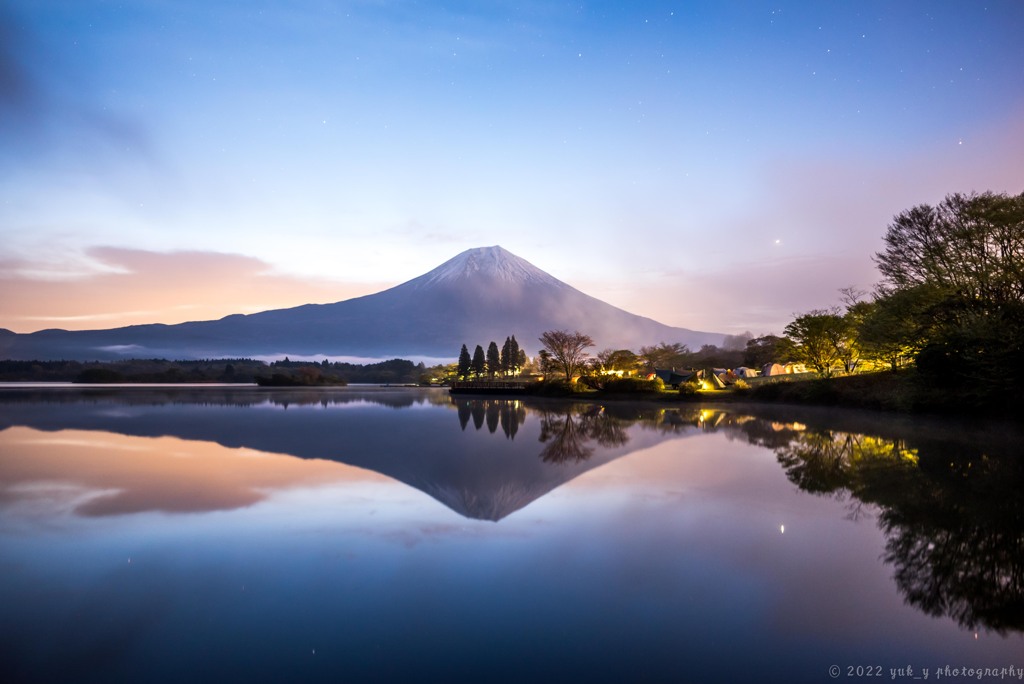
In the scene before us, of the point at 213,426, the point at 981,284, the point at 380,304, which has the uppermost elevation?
the point at 380,304

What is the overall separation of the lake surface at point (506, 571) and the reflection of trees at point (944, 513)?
35 millimetres

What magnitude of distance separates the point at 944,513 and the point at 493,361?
239ft

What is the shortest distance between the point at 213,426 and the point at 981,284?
30.7 meters

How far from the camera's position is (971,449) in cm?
1206

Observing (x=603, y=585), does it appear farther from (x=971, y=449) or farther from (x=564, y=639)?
(x=971, y=449)

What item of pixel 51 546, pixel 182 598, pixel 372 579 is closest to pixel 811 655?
pixel 372 579

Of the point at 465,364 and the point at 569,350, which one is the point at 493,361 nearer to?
the point at 465,364

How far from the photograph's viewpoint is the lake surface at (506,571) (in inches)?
119

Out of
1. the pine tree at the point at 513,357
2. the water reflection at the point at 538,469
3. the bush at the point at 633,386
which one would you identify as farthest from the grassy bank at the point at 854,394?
the pine tree at the point at 513,357

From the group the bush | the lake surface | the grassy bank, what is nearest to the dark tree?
→ the grassy bank

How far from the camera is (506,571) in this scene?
14.3 ft

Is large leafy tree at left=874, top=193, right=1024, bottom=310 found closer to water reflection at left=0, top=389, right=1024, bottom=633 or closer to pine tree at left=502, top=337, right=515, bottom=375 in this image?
water reflection at left=0, top=389, right=1024, bottom=633

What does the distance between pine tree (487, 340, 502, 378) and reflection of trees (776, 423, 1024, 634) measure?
66.4 meters

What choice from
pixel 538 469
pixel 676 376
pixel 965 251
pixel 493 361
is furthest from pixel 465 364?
pixel 538 469
